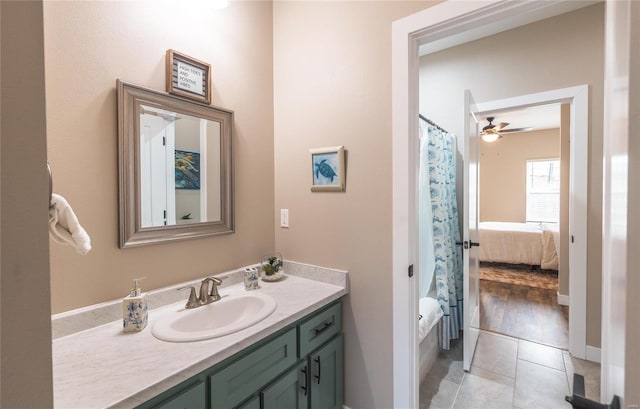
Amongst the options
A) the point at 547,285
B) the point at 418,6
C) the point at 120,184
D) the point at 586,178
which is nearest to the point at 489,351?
the point at 586,178

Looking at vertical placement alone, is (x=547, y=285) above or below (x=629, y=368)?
below

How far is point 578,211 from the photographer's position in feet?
7.73

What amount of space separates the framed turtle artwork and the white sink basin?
67cm

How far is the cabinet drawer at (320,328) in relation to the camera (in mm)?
1335

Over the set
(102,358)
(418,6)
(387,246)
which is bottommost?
(102,358)

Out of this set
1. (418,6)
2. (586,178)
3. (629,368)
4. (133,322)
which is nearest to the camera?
(629,368)

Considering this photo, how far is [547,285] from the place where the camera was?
12.9ft

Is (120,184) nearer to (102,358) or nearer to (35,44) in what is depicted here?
(102,358)

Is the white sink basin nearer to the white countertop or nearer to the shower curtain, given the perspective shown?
the white countertop

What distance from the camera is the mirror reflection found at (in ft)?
4.19

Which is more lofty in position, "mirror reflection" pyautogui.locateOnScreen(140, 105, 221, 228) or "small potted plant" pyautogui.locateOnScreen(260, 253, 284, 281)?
"mirror reflection" pyautogui.locateOnScreen(140, 105, 221, 228)

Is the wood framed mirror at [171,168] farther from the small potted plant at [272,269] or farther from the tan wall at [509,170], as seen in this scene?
the tan wall at [509,170]

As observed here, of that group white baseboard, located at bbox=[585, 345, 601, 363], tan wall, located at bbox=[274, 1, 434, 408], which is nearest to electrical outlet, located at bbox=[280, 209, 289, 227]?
tan wall, located at bbox=[274, 1, 434, 408]

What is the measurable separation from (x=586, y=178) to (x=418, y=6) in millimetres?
2034
